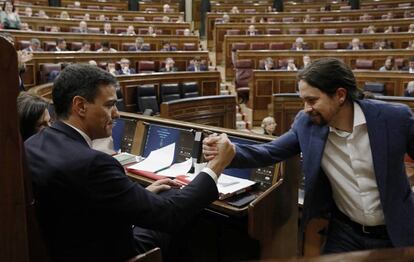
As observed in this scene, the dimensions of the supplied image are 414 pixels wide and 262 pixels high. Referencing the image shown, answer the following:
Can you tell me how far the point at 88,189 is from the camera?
1190 millimetres

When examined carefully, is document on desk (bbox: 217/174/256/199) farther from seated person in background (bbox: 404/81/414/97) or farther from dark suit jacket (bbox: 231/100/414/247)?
seated person in background (bbox: 404/81/414/97)

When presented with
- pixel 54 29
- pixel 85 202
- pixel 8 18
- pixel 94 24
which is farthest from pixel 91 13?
pixel 85 202

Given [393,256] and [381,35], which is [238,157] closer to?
[393,256]

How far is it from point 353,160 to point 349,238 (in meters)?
0.27

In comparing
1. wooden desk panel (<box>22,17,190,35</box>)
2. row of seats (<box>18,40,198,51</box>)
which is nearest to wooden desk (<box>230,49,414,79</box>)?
row of seats (<box>18,40,198,51</box>)

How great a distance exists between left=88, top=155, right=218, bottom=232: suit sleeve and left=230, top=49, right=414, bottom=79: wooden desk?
608 centimetres

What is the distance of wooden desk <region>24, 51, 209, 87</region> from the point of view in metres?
5.36

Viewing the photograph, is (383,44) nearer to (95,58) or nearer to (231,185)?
(95,58)

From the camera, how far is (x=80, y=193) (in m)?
1.20

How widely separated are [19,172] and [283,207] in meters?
1.21

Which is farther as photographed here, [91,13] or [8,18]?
[91,13]

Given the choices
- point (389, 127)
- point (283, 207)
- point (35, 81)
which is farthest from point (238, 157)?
point (35, 81)

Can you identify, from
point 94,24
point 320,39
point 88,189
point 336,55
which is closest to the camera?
point 88,189

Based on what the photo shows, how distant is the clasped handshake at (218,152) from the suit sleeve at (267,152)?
46mm
